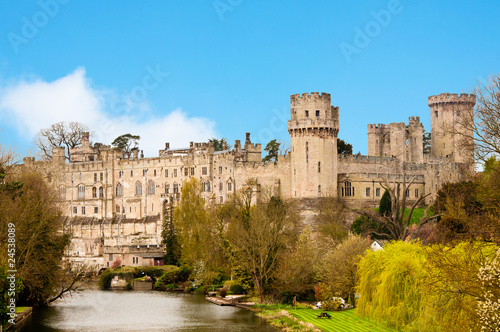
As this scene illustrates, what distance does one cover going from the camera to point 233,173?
251ft

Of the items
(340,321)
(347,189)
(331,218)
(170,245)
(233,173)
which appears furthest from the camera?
(233,173)

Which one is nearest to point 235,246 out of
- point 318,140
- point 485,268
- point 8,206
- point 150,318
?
point 150,318

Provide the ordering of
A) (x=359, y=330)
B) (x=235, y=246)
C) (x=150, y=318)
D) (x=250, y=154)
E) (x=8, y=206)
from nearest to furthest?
1. (x=359, y=330)
2. (x=8, y=206)
3. (x=150, y=318)
4. (x=235, y=246)
5. (x=250, y=154)

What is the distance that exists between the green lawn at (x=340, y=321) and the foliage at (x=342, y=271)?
163cm

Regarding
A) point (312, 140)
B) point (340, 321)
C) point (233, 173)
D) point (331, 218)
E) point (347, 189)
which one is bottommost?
point (340, 321)

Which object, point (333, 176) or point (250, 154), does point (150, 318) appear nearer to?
point (333, 176)

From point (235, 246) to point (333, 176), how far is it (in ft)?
73.3

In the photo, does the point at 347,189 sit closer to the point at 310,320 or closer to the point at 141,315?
the point at 141,315

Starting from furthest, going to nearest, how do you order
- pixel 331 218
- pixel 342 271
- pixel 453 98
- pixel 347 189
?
pixel 453 98
pixel 347 189
pixel 331 218
pixel 342 271

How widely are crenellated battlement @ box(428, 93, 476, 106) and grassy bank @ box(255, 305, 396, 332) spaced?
49032 millimetres

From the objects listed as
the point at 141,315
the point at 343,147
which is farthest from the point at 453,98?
the point at 141,315

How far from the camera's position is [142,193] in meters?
86.0

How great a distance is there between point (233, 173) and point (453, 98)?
27102 mm

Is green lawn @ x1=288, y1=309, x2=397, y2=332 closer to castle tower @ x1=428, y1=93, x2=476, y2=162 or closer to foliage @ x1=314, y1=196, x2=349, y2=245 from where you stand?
foliage @ x1=314, y1=196, x2=349, y2=245
